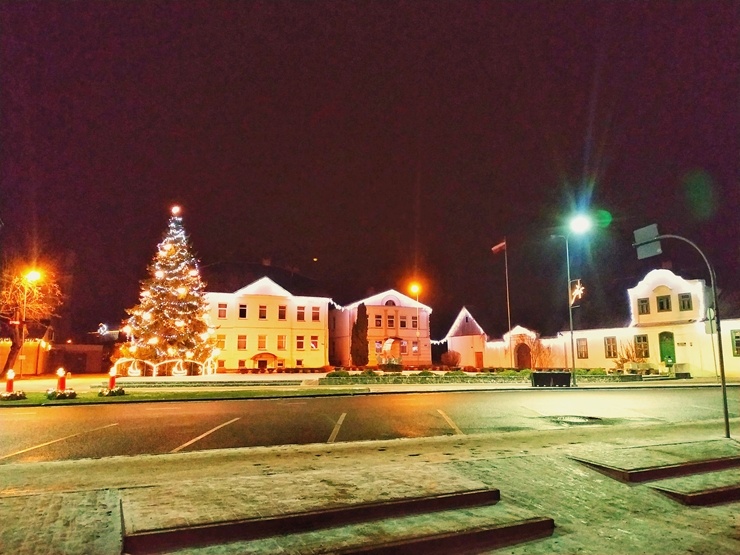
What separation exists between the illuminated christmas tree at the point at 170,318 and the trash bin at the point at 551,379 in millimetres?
21264

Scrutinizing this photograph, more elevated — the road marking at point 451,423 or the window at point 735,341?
the window at point 735,341

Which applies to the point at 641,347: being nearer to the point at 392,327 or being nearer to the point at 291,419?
the point at 392,327

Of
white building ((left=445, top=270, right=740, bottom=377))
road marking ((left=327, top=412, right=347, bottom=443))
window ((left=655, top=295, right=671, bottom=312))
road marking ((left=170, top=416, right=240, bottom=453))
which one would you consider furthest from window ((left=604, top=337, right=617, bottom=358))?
road marking ((left=170, top=416, right=240, bottom=453))

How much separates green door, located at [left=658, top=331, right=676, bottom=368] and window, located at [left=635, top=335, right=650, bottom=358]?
95 centimetres

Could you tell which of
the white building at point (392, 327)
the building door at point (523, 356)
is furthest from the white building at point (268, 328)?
the building door at point (523, 356)

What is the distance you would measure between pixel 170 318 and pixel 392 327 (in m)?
23.1

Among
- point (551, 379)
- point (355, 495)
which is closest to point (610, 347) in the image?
point (551, 379)

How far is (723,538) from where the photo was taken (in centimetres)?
577

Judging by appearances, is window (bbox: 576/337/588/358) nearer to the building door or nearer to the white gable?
the building door

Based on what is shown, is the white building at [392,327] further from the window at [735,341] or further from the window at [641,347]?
the window at [735,341]

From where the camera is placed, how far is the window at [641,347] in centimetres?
3756

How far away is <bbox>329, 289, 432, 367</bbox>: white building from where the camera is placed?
51.1m

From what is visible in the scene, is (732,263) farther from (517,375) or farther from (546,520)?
(546,520)

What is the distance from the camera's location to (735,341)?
34.6m
